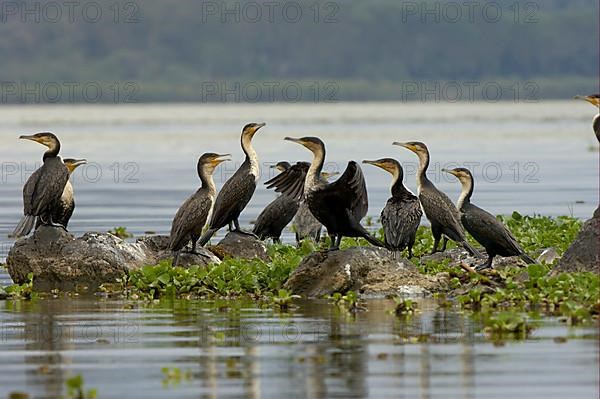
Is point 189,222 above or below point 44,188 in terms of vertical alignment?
below

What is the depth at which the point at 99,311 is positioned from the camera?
1573 centimetres

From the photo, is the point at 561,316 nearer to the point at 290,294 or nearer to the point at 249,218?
the point at 290,294

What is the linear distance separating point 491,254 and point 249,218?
11.1 meters

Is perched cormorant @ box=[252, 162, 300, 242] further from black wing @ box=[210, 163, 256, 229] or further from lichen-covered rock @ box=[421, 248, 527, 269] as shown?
lichen-covered rock @ box=[421, 248, 527, 269]

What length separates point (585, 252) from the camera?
15711 millimetres

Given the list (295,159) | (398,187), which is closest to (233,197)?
(398,187)

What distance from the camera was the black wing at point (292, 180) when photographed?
759 inches

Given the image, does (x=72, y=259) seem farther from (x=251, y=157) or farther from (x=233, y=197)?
(x=251, y=157)

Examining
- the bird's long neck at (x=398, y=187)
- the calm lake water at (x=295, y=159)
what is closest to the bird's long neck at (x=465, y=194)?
the bird's long neck at (x=398, y=187)

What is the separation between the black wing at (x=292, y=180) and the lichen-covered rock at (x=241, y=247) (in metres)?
0.86

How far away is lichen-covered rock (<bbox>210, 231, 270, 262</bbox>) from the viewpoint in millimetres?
19719

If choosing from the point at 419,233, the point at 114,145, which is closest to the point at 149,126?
the point at 114,145

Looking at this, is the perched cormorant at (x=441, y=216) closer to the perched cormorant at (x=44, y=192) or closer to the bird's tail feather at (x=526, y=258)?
the bird's tail feather at (x=526, y=258)

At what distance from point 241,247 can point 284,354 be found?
295 inches
